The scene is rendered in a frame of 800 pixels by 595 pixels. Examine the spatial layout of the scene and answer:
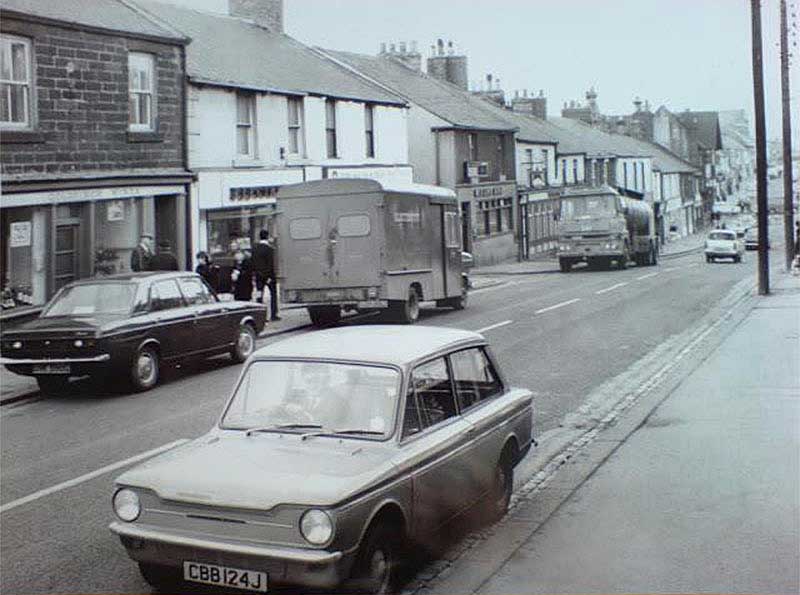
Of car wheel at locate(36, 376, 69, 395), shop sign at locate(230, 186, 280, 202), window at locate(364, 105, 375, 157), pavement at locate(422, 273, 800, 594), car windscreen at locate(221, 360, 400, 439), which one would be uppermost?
window at locate(364, 105, 375, 157)

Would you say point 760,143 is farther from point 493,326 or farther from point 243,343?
point 243,343

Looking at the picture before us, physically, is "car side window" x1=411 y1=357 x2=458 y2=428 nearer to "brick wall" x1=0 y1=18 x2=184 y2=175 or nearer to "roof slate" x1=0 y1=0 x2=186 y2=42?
"brick wall" x1=0 y1=18 x2=184 y2=175

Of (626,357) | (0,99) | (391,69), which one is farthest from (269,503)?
(391,69)

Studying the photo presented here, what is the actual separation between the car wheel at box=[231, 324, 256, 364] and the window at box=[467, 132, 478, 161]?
26.4 metres

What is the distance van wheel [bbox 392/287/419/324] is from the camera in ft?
58.2

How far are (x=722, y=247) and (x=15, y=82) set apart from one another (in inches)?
1326

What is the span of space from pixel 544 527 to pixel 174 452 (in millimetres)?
2385

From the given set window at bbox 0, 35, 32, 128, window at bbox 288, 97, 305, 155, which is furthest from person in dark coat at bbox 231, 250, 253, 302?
window at bbox 288, 97, 305, 155

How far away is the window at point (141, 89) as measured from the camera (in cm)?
1944

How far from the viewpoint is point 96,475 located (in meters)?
8.16

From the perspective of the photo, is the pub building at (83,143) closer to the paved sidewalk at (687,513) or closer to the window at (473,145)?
the paved sidewalk at (687,513)

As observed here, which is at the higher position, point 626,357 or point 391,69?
point 391,69

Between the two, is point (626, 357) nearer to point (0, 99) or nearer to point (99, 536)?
point (99, 536)

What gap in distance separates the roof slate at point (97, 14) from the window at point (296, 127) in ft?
17.0
